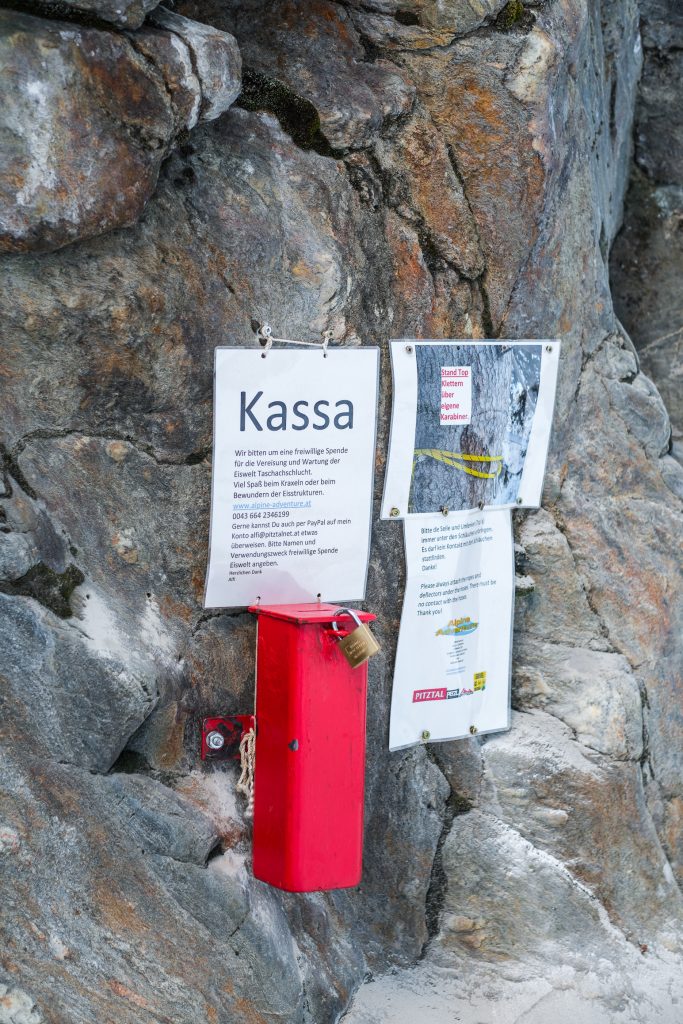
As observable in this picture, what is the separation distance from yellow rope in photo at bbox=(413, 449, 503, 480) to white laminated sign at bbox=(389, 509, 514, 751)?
12 centimetres

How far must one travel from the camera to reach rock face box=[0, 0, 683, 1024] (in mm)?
2459

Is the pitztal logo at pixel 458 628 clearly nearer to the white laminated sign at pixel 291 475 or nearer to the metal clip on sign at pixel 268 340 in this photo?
the white laminated sign at pixel 291 475

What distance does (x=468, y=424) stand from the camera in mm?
3195

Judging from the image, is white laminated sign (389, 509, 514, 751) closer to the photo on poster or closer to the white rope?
the photo on poster

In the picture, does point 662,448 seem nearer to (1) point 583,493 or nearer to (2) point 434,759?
(1) point 583,493

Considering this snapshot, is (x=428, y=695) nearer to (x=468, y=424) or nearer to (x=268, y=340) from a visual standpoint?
(x=468, y=424)

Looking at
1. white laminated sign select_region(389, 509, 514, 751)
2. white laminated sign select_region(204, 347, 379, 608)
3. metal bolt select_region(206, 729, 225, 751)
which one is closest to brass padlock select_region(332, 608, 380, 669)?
white laminated sign select_region(204, 347, 379, 608)

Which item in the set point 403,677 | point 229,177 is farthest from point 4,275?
point 403,677

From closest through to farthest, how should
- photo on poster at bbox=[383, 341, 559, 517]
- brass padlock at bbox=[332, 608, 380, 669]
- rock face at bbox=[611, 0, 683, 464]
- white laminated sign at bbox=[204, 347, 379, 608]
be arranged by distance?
1. brass padlock at bbox=[332, 608, 380, 669]
2. white laminated sign at bbox=[204, 347, 379, 608]
3. photo on poster at bbox=[383, 341, 559, 517]
4. rock face at bbox=[611, 0, 683, 464]

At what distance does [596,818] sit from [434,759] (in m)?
0.51

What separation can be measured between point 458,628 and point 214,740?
84 cm

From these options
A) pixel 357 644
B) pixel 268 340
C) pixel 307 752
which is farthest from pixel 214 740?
pixel 268 340

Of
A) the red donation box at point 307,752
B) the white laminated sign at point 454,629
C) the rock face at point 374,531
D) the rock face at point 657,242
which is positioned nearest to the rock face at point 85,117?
the rock face at point 374,531

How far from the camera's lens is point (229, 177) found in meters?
2.78
